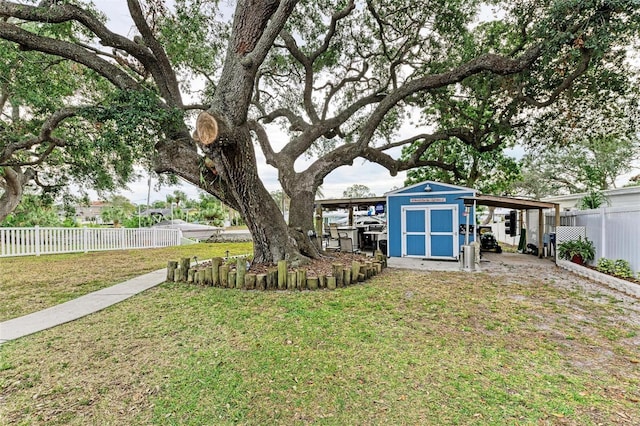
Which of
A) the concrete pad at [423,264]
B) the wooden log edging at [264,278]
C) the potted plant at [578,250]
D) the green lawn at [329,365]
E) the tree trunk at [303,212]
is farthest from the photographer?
the tree trunk at [303,212]

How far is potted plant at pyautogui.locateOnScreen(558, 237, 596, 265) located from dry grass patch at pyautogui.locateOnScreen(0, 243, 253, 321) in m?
12.3

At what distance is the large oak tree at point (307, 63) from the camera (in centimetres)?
535

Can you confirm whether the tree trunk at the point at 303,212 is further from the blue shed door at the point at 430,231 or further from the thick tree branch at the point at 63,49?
the thick tree branch at the point at 63,49

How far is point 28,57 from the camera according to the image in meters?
7.09

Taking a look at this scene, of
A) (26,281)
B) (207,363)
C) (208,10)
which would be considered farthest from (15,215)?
(207,363)

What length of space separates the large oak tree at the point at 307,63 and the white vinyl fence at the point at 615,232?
10.6ft

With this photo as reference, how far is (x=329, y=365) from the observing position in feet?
9.45

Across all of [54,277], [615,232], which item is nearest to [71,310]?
[54,277]

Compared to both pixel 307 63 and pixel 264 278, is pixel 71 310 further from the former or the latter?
pixel 307 63

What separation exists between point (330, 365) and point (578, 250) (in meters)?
9.40

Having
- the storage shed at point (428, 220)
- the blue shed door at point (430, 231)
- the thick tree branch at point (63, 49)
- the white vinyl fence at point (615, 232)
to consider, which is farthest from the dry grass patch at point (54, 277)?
the white vinyl fence at point (615, 232)

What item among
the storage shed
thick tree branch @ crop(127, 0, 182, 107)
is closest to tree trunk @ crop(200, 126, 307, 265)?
thick tree branch @ crop(127, 0, 182, 107)

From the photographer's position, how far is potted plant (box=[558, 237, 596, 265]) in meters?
8.29

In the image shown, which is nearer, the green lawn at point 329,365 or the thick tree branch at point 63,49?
the green lawn at point 329,365
